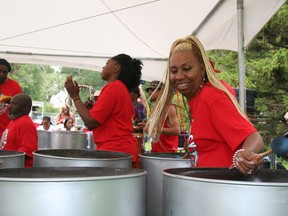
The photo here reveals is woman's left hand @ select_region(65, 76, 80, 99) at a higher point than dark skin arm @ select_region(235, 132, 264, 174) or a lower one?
higher

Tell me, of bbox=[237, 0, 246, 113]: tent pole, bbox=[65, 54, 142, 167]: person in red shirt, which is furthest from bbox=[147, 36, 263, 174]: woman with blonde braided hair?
bbox=[237, 0, 246, 113]: tent pole

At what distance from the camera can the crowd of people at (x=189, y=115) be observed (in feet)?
3.33

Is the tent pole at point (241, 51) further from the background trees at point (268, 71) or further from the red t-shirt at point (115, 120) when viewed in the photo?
the background trees at point (268, 71)

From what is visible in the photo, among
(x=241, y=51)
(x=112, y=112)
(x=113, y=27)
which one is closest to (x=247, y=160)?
(x=112, y=112)

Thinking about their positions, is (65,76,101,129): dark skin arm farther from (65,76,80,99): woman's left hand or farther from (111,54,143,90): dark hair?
(111,54,143,90): dark hair

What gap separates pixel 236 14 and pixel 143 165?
1163 millimetres

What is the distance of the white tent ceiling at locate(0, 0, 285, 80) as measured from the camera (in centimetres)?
254

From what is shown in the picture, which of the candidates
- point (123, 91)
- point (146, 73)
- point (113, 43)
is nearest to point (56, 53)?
point (113, 43)

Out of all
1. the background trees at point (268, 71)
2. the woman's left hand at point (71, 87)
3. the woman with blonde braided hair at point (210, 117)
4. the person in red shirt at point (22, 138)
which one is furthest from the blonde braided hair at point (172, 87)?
the background trees at point (268, 71)

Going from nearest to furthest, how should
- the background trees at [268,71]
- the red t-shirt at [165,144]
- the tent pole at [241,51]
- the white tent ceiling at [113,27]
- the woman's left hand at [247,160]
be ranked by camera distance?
the woman's left hand at [247,160] → the tent pole at [241,51] → the red t-shirt at [165,144] → the white tent ceiling at [113,27] → the background trees at [268,71]

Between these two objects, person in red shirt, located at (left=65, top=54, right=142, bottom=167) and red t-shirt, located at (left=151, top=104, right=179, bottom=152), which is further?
red t-shirt, located at (left=151, top=104, right=179, bottom=152)

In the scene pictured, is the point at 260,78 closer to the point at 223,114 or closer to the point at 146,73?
the point at 146,73

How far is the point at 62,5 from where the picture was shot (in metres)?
2.91

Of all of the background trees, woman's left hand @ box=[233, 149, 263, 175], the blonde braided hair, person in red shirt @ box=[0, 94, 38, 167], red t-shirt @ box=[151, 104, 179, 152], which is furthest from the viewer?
the background trees
